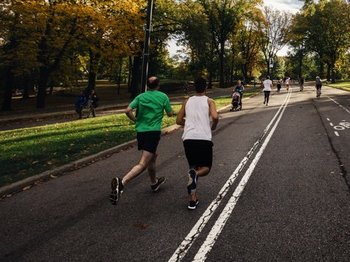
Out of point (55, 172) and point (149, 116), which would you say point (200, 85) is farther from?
point (55, 172)

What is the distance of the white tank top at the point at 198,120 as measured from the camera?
5.80 m

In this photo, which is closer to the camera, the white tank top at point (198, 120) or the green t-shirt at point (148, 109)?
the white tank top at point (198, 120)

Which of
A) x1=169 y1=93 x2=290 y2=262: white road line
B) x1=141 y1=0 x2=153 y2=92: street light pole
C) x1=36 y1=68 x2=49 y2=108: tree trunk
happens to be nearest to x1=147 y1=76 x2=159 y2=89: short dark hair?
x1=169 y1=93 x2=290 y2=262: white road line

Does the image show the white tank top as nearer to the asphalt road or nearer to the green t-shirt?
the green t-shirt

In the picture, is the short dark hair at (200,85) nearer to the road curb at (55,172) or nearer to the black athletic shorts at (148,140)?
the black athletic shorts at (148,140)

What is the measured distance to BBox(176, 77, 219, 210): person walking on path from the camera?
19.0ft

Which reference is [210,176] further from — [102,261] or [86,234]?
[102,261]

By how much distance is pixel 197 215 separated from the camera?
5688 millimetres

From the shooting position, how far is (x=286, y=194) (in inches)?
257

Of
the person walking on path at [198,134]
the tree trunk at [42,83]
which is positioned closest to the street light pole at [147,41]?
the person walking on path at [198,134]

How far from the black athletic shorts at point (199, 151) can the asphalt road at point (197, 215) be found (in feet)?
2.41

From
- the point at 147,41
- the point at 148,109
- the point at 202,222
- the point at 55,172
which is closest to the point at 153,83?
A: the point at 148,109

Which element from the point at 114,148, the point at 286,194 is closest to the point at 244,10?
the point at 114,148

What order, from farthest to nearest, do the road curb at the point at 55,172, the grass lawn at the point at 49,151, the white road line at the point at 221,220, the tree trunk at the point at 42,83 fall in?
the tree trunk at the point at 42,83
the grass lawn at the point at 49,151
the road curb at the point at 55,172
the white road line at the point at 221,220
